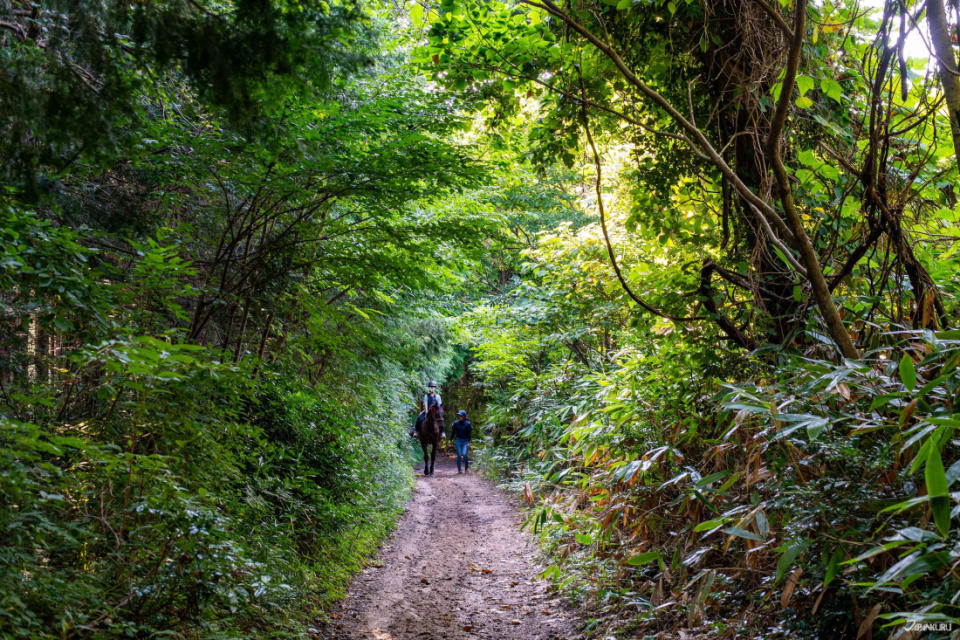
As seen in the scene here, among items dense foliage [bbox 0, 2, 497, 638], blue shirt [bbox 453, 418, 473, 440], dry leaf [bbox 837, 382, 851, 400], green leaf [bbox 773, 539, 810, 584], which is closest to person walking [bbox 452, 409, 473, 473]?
blue shirt [bbox 453, 418, 473, 440]

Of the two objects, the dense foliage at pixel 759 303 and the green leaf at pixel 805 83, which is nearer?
the dense foliage at pixel 759 303

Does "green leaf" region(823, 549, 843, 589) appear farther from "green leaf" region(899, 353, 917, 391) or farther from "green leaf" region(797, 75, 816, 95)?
"green leaf" region(797, 75, 816, 95)

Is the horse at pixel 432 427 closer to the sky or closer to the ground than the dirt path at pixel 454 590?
closer to the sky

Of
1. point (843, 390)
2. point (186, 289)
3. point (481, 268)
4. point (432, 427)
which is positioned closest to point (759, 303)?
point (843, 390)

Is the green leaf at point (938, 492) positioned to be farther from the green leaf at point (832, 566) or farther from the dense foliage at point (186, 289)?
the dense foliage at point (186, 289)

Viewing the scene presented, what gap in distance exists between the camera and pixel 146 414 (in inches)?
148

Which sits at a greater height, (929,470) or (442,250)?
(442,250)

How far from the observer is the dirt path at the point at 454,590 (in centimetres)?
475

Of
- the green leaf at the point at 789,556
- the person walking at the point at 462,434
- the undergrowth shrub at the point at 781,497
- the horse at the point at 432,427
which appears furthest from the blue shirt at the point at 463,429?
the green leaf at the point at 789,556

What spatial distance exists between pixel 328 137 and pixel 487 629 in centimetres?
447

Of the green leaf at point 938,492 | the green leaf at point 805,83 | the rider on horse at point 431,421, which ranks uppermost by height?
the green leaf at point 805,83

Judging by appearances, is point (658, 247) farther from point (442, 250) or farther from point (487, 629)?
point (487, 629)

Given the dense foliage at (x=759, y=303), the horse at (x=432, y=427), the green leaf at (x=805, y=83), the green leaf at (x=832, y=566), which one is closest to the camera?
the green leaf at (x=832, y=566)

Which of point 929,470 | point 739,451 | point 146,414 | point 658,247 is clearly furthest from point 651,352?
point 146,414
